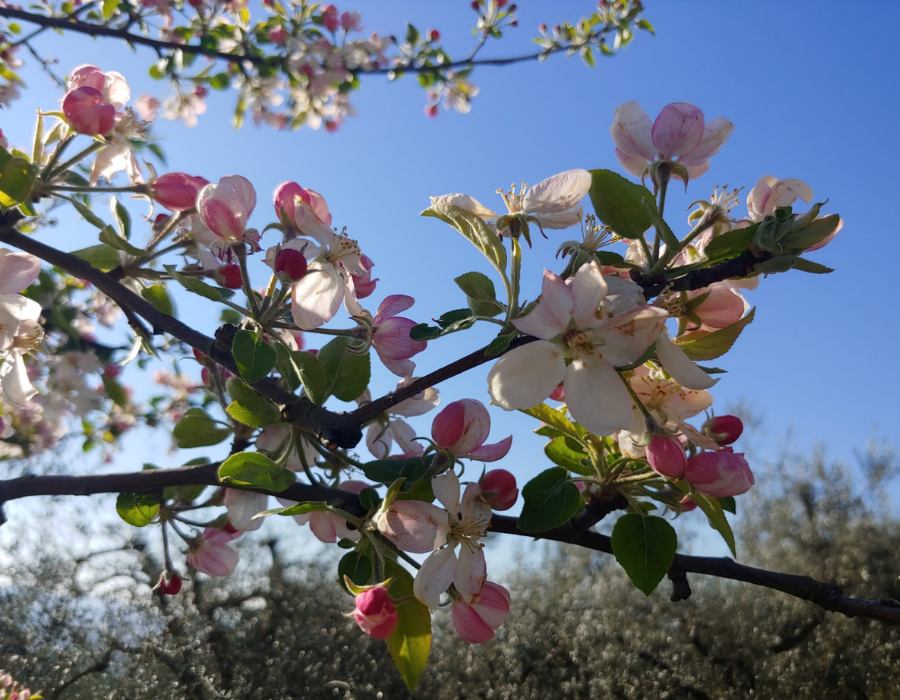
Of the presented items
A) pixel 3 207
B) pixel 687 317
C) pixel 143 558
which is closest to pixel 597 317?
pixel 687 317

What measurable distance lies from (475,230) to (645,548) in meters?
0.46

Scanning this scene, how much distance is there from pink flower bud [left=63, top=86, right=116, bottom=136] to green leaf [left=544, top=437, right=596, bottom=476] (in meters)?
0.84

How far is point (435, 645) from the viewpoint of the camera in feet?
14.5

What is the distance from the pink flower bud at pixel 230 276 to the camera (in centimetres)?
83

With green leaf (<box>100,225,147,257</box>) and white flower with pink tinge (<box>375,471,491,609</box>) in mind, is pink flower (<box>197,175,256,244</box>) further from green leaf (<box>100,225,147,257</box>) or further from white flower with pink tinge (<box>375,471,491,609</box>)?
white flower with pink tinge (<box>375,471,491,609</box>)

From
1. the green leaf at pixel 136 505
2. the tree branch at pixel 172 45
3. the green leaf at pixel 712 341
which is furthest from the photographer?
the tree branch at pixel 172 45

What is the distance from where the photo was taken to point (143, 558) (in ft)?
14.1

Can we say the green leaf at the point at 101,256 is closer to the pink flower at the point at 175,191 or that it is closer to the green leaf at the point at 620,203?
the pink flower at the point at 175,191

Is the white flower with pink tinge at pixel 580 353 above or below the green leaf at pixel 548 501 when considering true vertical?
above

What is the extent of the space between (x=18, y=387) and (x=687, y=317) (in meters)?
1.03

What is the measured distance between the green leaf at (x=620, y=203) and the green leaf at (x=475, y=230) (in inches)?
4.6

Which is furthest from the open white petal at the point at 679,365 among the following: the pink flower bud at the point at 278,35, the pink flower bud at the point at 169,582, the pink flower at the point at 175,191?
the pink flower bud at the point at 278,35

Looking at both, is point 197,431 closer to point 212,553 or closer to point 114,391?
point 212,553

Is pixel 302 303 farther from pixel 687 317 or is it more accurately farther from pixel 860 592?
pixel 860 592
